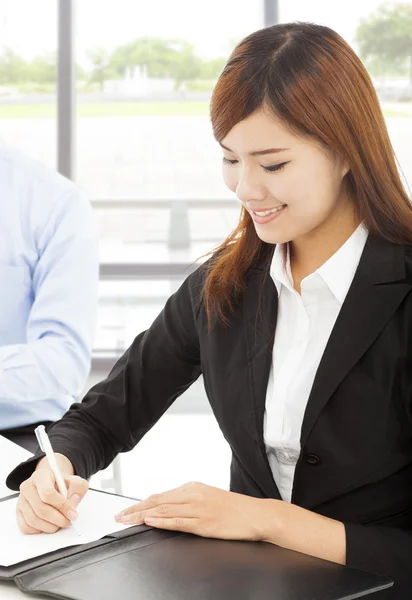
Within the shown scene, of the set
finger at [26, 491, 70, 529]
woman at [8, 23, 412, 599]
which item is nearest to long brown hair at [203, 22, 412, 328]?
woman at [8, 23, 412, 599]

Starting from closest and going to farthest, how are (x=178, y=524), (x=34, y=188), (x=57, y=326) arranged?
(x=178, y=524), (x=57, y=326), (x=34, y=188)

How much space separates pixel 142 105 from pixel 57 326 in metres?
3.59

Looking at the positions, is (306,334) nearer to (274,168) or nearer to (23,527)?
(274,168)

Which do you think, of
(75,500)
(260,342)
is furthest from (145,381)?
(75,500)

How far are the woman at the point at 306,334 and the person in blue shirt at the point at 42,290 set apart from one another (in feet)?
1.53

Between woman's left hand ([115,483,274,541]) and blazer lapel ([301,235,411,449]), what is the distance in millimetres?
199

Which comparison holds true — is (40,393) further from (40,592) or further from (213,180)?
(213,180)

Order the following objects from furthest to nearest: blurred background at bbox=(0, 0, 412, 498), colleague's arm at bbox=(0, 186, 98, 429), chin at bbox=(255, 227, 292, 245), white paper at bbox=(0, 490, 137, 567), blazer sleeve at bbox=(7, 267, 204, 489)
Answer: blurred background at bbox=(0, 0, 412, 498) < colleague's arm at bbox=(0, 186, 98, 429) < blazer sleeve at bbox=(7, 267, 204, 489) < chin at bbox=(255, 227, 292, 245) < white paper at bbox=(0, 490, 137, 567)

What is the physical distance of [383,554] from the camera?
125cm

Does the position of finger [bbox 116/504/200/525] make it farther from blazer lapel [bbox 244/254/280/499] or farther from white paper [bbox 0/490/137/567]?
blazer lapel [bbox 244/254/280/499]

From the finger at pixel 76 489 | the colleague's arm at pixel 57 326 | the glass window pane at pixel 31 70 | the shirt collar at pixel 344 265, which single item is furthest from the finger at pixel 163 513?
the glass window pane at pixel 31 70

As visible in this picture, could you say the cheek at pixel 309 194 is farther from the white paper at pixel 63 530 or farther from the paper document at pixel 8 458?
the paper document at pixel 8 458

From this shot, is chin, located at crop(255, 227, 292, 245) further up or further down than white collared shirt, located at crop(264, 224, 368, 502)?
further up

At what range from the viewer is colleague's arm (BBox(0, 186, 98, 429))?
2041mm
